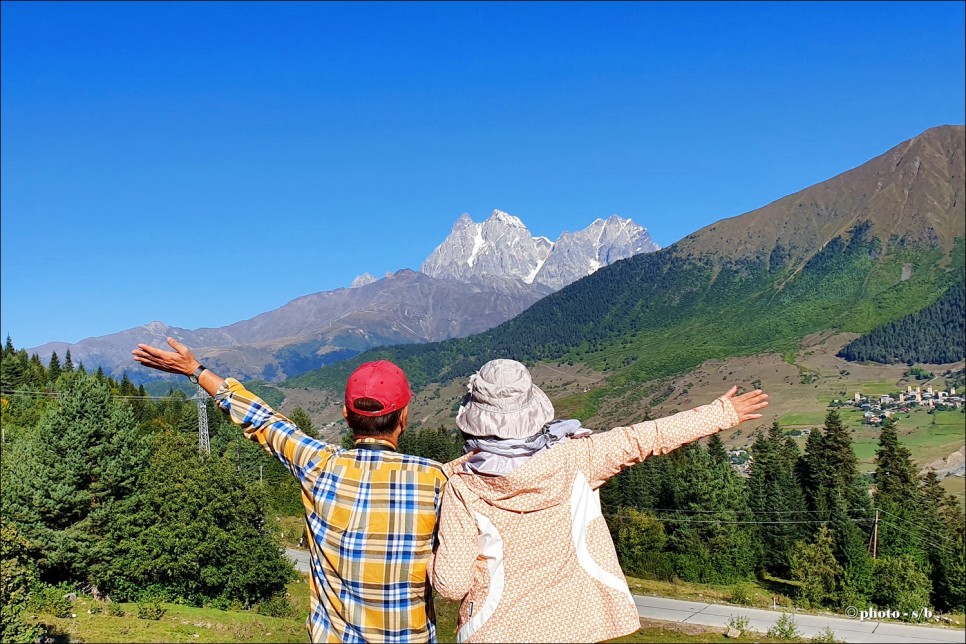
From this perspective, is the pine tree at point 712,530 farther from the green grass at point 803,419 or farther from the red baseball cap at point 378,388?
the green grass at point 803,419

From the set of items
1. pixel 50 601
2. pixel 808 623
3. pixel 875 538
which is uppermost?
pixel 50 601

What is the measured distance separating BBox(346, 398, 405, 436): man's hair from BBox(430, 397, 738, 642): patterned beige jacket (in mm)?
477

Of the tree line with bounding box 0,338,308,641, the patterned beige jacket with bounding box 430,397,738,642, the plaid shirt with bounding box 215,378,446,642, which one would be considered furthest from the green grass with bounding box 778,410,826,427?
the plaid shirt with bounding box 215,378,446,642

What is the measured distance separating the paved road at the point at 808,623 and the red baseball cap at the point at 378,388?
33.2 meters

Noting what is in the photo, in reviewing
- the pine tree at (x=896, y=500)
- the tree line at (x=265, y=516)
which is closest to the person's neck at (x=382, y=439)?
the tree line at (x=265, y=516)

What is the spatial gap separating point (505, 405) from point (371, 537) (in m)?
0.99

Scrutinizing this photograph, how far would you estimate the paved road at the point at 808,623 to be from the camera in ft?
118

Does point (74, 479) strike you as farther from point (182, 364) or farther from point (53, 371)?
point (53, 371)

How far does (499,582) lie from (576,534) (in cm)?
43

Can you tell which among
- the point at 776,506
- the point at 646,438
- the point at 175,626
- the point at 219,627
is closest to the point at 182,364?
the point at 646,438

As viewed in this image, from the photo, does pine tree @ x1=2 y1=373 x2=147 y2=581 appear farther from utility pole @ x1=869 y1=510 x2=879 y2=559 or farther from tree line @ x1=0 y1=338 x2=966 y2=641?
utility pole @ x1=869 y1=510 x2=879 y2=559

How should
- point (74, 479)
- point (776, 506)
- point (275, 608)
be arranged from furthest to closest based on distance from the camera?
point (776, 506) → point (275, 608) → point (74, 479)

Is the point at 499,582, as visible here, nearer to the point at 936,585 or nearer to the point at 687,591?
the point at 687,591

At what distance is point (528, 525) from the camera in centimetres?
316
